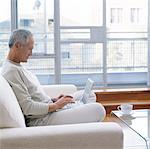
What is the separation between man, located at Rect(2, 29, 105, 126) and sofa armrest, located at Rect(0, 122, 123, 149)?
41cm

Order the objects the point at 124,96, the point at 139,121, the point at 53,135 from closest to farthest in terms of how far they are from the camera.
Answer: the point at 53,135 → the point at 139,121 → the point at 124,96

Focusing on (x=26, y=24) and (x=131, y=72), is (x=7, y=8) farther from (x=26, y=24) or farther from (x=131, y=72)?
(x=131, y=72)

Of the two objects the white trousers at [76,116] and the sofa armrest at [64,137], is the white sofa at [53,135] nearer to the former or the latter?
the sofa armrest at [64,137]

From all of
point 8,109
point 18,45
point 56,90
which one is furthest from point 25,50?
point 56,90

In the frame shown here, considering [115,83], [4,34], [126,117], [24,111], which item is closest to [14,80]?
[24,111]

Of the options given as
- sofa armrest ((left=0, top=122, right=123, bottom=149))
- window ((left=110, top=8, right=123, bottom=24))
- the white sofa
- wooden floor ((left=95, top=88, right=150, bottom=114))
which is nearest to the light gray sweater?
the white sofa

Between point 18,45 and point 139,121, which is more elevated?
point 18,45

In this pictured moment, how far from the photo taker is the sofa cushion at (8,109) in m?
2.20

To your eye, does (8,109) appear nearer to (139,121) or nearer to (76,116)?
(76,116)

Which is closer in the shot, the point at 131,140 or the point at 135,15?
the point at 131,140

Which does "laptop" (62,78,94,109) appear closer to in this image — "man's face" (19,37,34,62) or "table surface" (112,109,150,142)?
"table surface" (112,109,150,142)

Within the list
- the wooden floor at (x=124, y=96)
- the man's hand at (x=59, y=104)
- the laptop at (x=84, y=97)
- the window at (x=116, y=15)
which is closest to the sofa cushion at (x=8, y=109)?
the man's hand at (x=59, y=104)

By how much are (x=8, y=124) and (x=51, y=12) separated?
369 centimetres

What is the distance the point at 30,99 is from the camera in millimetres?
2590
